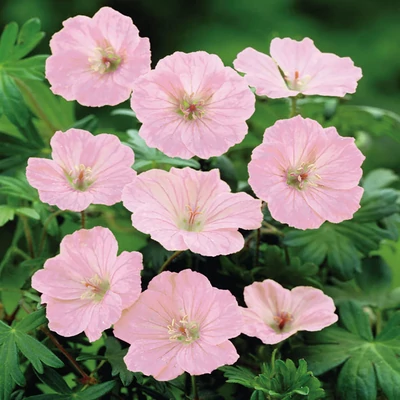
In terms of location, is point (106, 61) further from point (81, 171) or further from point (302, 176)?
point (302, 176)

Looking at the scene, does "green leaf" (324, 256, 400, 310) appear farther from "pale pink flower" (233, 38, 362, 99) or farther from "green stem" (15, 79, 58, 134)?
"green stem" (15, 79, 58, 134)

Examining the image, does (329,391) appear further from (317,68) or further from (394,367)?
(317,68)

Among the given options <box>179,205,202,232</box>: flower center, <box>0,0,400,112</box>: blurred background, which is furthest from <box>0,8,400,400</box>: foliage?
<box>0,0,400,112</box>: blurred background

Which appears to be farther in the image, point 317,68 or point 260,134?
point 260,134

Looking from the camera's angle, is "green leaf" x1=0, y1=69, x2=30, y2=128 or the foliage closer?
the foliage

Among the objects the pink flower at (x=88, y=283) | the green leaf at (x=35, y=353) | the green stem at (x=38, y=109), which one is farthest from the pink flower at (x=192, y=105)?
the green stem at (x=38, y=109)

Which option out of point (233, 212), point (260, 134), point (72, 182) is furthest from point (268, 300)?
point (260, 134)

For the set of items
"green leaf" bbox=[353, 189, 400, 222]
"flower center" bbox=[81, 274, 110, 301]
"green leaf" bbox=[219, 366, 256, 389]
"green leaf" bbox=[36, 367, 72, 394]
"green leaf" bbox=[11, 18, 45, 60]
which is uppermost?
"green leaf" bbox=[11, 18, 45, 60]
